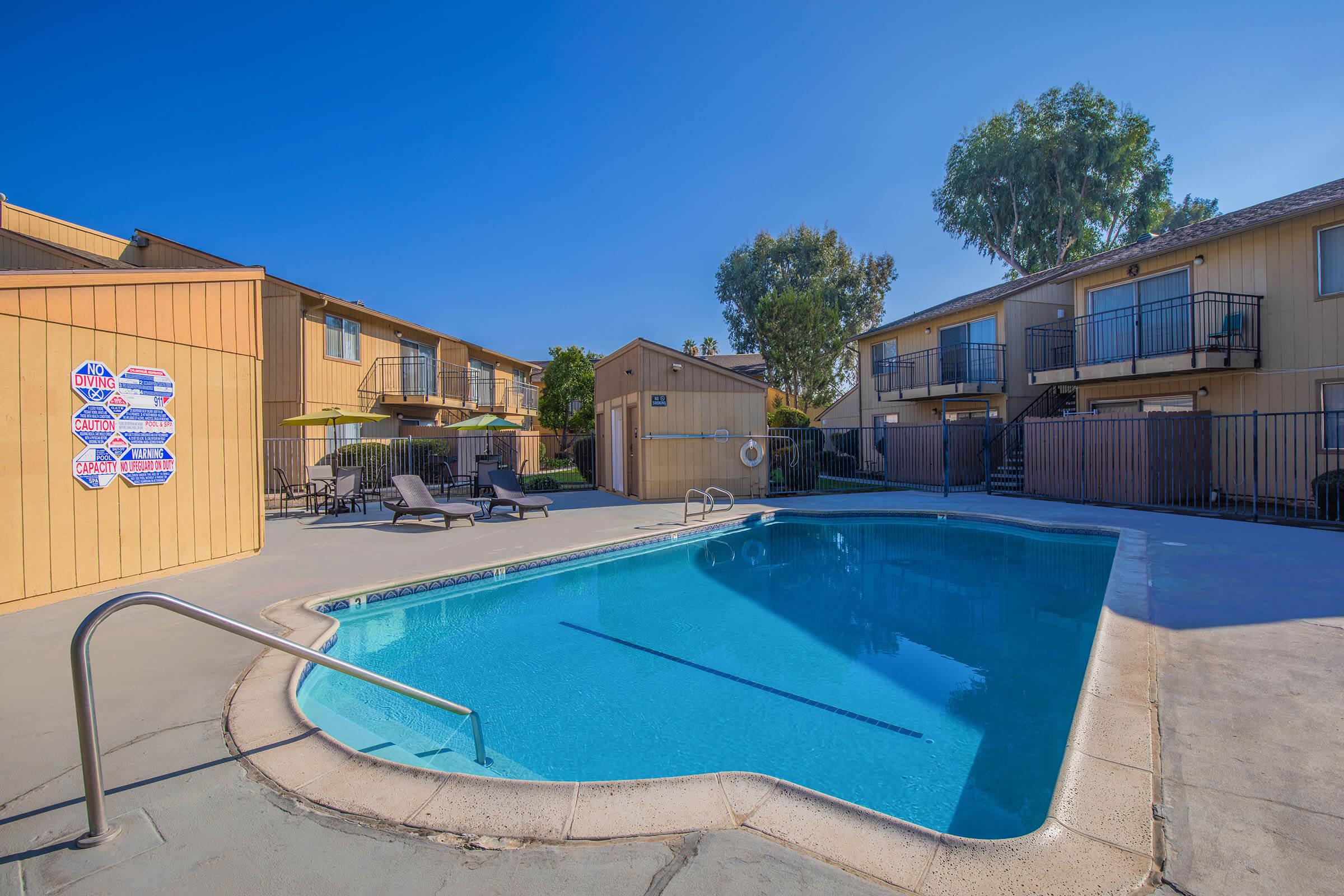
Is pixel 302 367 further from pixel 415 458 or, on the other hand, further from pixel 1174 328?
pixel 1174 328

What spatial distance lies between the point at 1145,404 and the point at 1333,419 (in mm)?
4278

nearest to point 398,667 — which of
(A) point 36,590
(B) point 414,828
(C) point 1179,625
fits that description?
(B) point 414,828

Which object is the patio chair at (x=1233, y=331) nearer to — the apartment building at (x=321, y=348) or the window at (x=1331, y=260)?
the window at (x=1331, y=260)

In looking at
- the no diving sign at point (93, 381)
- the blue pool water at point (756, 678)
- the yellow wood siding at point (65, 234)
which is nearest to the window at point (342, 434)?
the yellow wood siding at point (65, 234)

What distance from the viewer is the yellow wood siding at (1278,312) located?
11.5m

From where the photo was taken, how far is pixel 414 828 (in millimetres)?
2314

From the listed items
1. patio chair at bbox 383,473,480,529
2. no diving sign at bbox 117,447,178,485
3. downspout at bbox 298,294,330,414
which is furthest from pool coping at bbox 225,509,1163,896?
downspout at bbox 298,294,330,414

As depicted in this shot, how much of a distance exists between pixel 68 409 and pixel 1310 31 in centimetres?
2415

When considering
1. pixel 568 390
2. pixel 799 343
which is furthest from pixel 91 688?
pixel 799 343

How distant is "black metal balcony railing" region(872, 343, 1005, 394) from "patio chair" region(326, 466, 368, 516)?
54.3 ft

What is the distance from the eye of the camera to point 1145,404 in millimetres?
15562

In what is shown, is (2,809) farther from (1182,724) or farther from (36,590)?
(1182,724)

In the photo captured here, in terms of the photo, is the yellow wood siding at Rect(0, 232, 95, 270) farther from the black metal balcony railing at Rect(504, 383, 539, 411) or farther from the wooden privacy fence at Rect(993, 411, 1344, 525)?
the wooden privacy fence at Rect(993, 411, 1344, 525)

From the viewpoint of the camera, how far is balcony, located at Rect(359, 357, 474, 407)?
21.2 metres
